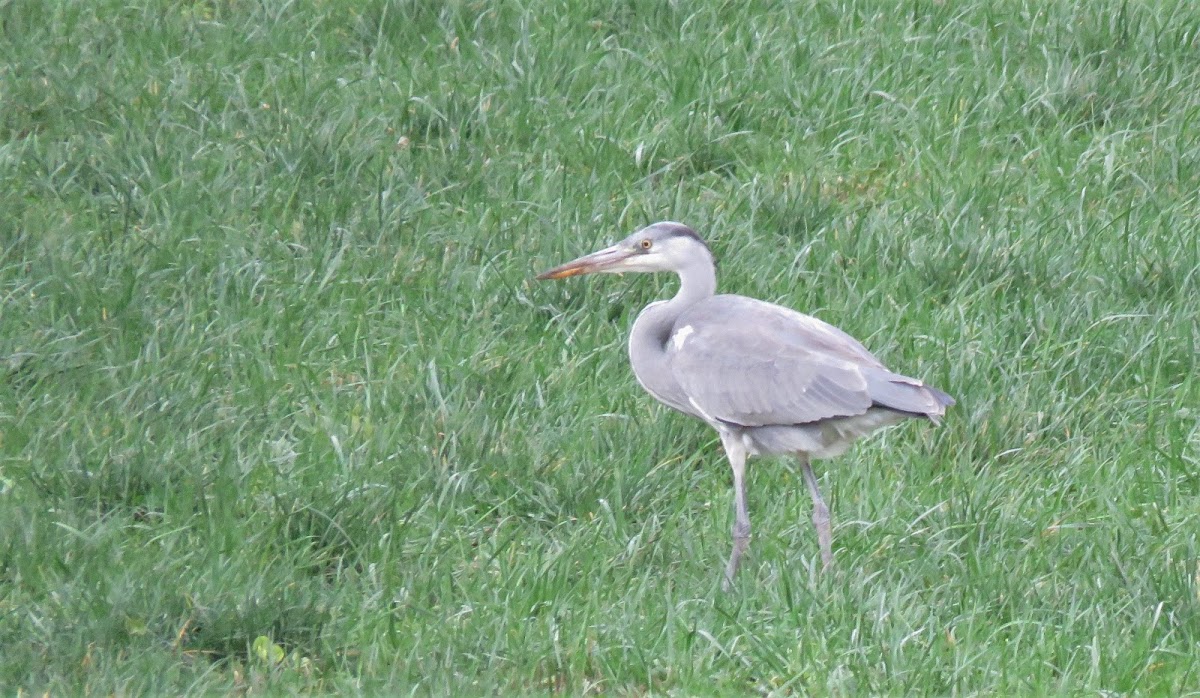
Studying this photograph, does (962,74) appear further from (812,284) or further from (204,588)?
(204,588)

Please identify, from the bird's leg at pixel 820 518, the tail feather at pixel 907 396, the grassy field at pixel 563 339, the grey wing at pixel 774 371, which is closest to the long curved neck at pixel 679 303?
the grey wing at pixel 774 371

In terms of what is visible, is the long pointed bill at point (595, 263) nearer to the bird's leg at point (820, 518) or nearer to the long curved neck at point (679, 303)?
the long curved neck at point (679, 303)

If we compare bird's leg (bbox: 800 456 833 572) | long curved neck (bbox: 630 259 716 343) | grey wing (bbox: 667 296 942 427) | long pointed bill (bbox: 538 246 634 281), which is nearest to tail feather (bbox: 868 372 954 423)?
grey wing (bbox: 667 296 942 427)

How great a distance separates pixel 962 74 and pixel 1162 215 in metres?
1.47

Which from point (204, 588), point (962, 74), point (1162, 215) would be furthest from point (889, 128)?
point (204, 588)

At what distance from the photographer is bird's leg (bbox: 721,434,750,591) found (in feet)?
14.5

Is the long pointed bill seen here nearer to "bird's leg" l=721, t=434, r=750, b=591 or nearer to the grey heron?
the grey heron

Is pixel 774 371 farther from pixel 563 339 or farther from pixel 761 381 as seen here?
pixel 563 339

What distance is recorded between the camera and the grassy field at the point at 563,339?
403 centimetres

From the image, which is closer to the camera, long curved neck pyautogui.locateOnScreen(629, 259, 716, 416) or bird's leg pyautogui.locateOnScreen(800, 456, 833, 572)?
bird's leg pyautogui.locateOnScreen(800, 456, 833, 572)

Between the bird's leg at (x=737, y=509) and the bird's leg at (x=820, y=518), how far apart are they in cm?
19

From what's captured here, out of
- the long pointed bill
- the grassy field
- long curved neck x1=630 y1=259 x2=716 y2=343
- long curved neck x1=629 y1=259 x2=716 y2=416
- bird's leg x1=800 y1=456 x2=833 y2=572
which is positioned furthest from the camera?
the long pointed bill

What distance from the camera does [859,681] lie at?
3.76 metres

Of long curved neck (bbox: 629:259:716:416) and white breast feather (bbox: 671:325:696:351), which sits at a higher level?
white breast feather (bbox: 671:325:696:351)
